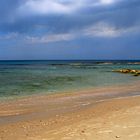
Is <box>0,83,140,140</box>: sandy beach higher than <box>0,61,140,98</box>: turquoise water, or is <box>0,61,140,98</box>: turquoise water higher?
<box>0,83,140,140</box>: sandy beach

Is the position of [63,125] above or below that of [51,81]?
above

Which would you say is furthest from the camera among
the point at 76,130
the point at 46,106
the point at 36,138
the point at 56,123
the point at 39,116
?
the point at 46,106

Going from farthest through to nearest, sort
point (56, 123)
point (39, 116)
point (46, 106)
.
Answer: point (46, 106) < point (39, 116) < point (56, 123)

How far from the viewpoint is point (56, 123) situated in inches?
376

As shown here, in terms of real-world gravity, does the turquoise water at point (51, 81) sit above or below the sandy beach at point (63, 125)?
below

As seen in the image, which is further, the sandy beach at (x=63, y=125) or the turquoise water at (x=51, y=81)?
the turquoise water at (x=51, y=81)

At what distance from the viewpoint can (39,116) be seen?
11383 mm

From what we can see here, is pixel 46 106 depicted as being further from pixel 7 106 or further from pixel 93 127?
pixel 93 127

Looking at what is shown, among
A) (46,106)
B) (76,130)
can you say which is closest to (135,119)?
(76,130)

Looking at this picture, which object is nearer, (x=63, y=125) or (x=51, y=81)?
(x=63, y=125)

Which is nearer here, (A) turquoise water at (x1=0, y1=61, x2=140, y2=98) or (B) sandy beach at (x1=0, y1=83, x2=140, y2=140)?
(B) sandy beach at (x1=0, y1=83, x2=140, y2=140)

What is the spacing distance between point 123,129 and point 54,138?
1.90 m

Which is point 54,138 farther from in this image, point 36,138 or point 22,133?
point 22,133

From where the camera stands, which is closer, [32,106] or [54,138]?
[54,138]
